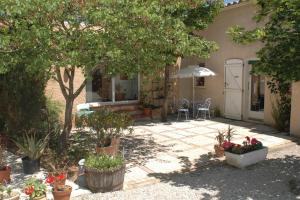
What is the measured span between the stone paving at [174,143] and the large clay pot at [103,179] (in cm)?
39

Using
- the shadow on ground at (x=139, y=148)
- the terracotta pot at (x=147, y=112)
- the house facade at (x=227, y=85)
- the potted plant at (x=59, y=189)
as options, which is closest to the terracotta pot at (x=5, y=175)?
the potted plant at (x=59, y=189)

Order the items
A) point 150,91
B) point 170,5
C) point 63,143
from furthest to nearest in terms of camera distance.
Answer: point 150,91, point 63,143, point 170,5

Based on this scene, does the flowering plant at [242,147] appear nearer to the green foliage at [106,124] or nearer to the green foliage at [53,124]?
the green foliage at [106,124]

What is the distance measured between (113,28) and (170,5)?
2.05 metres

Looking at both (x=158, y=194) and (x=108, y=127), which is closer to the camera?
(x=158, y=194)

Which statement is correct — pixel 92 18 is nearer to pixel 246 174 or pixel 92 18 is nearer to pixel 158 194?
pixel 158 194

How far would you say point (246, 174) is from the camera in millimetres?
7227

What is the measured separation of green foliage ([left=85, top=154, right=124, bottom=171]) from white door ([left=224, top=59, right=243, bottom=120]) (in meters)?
8.71

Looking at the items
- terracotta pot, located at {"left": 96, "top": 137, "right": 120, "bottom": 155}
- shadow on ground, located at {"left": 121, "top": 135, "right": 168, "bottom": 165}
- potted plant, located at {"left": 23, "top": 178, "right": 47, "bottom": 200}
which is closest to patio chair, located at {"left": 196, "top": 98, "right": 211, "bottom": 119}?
shadow on ground, located at {"left": 121, "top": 135, "right": 168, "bottom": 165}

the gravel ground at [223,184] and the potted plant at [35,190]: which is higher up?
the potted plant at [35,190]

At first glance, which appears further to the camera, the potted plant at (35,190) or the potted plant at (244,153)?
the potted plant at (244,153)

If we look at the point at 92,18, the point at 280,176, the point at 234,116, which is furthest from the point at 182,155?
the point at 234,116

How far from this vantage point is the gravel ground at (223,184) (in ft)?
19.5

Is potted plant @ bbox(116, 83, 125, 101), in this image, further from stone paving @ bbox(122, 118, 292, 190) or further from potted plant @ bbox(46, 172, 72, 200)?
potted plant @ bbox(46, 172, 72, 200)
